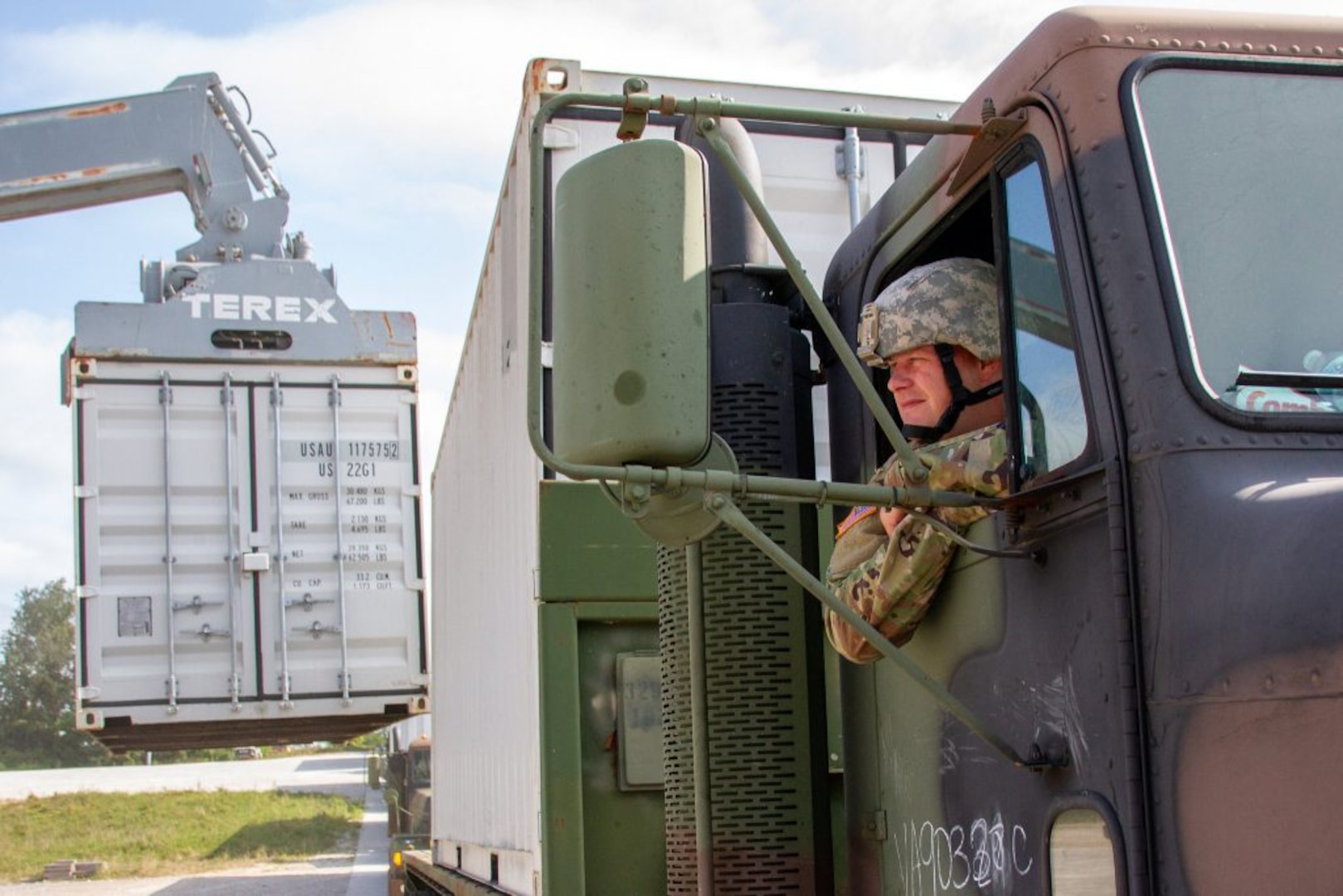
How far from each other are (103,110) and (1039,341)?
11.2 metres

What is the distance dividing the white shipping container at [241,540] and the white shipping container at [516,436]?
3.25 meters

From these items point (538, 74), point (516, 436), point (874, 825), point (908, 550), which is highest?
point (538, 74)

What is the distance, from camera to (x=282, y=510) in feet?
37.6

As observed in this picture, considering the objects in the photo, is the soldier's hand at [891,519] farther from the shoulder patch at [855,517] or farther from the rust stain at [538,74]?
the rust stain at [538,74]

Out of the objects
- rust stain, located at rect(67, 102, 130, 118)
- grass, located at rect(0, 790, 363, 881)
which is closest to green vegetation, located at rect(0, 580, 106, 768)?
grass, located at rect(0, 790, 363, 881)

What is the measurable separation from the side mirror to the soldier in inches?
18.8

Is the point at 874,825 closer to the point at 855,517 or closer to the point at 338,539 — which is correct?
the point at 855,517

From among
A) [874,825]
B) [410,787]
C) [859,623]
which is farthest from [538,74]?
[410,787]

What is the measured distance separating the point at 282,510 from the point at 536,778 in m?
7.12

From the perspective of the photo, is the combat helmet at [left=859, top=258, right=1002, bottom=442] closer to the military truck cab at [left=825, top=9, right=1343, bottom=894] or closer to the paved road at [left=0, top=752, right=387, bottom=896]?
the military truck cab at [left=825, top=9, right=1343, bottom=894]

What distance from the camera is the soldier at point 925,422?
2.65 metres

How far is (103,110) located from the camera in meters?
12.2

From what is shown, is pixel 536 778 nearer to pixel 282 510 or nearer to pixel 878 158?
pixel 878 158

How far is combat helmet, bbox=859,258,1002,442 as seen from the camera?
9.00ft
